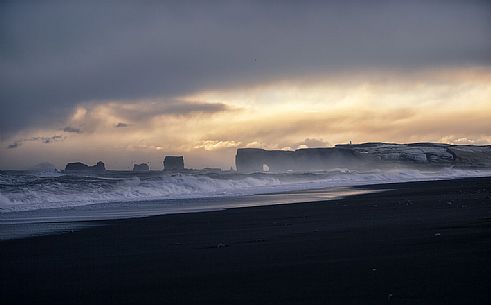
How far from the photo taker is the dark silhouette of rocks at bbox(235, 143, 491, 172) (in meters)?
93.6

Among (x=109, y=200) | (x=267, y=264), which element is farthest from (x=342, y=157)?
(x=267, y=264)

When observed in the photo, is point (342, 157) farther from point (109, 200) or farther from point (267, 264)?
point (267, 264)

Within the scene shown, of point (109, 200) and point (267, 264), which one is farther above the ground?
point (109, 200)

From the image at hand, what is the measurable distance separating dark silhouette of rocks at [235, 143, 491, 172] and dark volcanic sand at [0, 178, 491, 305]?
3235 inches

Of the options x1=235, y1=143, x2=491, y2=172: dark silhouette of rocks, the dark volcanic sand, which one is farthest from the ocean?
x1=235, y1=143, x2=491, y2=172: dark silhouette of rocks

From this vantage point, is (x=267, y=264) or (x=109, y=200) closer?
(x=267, y=264)

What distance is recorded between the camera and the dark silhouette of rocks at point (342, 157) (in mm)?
93625

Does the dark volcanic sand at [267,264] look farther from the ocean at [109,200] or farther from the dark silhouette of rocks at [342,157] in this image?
the dark silhouette of rocks at [342,157]

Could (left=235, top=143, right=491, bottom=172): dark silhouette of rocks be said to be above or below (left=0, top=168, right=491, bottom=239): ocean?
above

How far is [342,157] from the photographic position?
9738cm

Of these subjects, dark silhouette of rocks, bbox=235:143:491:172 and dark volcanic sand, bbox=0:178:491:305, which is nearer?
dark volcanic sand, bbox=0:178:491:305

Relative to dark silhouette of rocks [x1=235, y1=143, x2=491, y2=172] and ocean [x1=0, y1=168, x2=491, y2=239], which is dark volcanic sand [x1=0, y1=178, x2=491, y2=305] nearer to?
ocean [x1=0, y1=168, x2=491, y2=239]

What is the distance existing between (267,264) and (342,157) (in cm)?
9103

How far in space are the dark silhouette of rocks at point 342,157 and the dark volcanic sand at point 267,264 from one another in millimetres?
82180
